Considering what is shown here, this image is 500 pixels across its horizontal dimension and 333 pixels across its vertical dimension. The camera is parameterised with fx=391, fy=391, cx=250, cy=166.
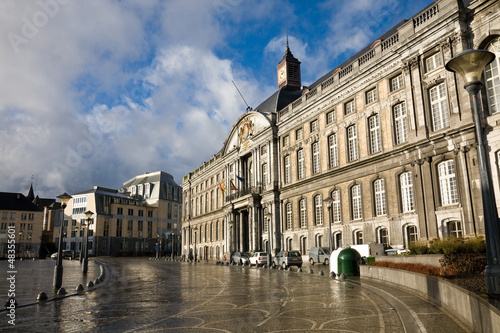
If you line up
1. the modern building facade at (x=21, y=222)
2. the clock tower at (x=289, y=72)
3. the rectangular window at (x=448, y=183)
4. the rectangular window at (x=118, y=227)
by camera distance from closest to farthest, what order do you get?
the rectangular window at (x=448, y=183) < the clock tower at (x=289, y=72) < the modern building facade at (x=21, y=222) < the rectangular window at (x=118, y=227)

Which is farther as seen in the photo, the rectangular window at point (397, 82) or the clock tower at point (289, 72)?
the clock tower at point (289, 72)

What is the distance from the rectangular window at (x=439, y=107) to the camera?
93.0ft

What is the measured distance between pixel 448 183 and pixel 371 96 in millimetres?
11637

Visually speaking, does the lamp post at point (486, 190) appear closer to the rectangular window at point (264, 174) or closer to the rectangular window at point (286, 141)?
the rectangular window at point (286, 141)

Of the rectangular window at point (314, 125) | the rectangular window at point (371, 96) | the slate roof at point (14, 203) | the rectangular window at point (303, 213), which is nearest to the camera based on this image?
the rectangular window at point (371, 96)

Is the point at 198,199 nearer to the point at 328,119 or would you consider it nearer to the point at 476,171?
the point at 328,119

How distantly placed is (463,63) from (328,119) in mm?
32560

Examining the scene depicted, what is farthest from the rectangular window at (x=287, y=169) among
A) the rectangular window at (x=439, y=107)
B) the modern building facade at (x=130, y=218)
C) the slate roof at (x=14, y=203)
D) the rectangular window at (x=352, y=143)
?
the slate roof at (x=14, y=203)

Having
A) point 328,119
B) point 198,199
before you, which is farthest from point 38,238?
point 328,119

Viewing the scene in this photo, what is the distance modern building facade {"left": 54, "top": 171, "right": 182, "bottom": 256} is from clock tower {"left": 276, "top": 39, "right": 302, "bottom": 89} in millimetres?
59009

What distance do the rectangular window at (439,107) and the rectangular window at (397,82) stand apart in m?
3.32

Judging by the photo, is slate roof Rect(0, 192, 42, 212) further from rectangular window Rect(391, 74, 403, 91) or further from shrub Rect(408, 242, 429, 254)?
shrub Rect(408, 242, 429, 254)

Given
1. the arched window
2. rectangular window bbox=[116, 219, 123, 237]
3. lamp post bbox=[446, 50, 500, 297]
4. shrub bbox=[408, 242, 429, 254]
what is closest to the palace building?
the arched window

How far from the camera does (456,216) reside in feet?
86.6
